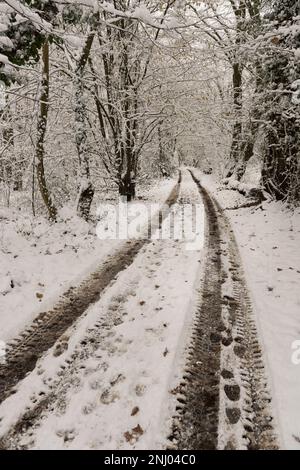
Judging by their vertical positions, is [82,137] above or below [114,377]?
above

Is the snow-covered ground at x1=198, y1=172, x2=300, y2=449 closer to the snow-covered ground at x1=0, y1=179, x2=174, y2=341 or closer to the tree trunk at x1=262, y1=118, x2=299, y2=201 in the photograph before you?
the tree trunk at x1=262, y1=118, x2=299, y2=201

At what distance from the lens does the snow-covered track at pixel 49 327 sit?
363cm

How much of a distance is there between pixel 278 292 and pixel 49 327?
143 inches

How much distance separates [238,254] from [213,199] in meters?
8.87

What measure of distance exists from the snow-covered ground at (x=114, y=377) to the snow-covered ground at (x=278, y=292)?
0.99 m

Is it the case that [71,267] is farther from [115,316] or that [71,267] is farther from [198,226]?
[198,226]

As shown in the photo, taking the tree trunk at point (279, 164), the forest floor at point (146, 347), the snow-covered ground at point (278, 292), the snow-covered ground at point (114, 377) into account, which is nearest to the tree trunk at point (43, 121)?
the forest floor at point (146, 347)

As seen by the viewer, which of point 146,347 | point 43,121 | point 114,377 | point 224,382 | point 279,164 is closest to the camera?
point 224,382

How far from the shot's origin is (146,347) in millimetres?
4043

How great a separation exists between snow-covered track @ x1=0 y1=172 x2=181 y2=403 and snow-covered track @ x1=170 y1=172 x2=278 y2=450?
1689 millimetres

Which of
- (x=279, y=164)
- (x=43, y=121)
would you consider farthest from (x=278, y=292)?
(x=279, y=164)

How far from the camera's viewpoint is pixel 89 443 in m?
2.77

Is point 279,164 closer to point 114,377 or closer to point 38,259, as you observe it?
point 38,259

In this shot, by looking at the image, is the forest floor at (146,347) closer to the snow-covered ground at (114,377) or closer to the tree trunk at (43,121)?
the snow-covered ground at (114,377)
